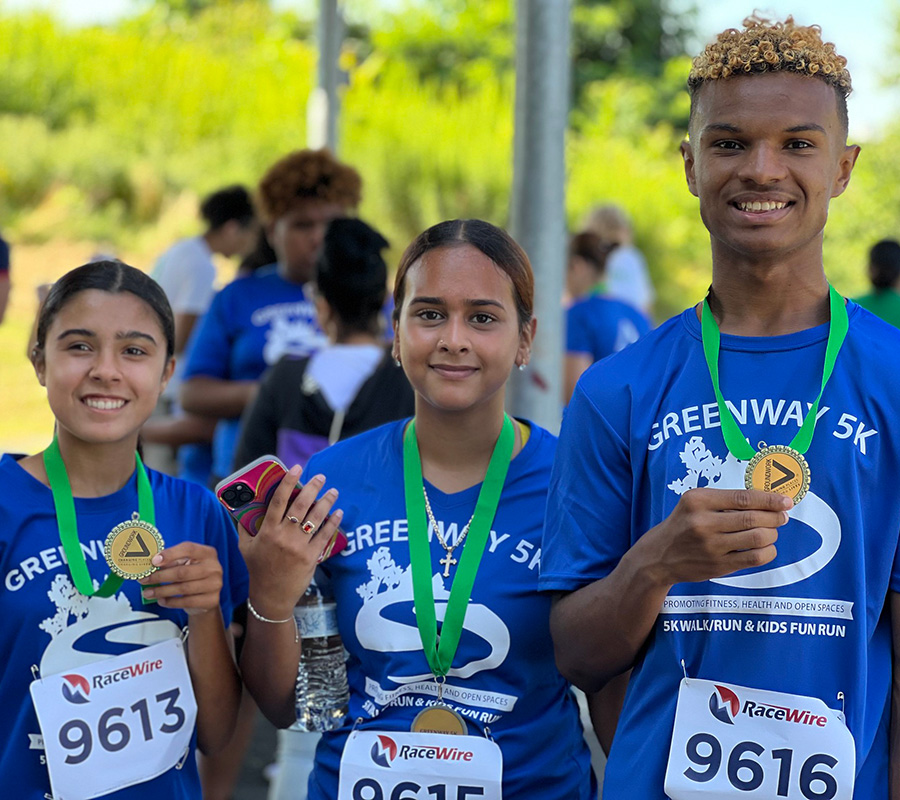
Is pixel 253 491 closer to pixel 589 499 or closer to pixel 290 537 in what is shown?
pixel 290 537

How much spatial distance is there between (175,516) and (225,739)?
0.54m

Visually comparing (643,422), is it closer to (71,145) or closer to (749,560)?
(749,560)

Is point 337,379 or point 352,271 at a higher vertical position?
point 352,271

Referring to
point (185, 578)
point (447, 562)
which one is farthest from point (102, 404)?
point (447, 562)

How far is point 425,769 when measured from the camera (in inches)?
90.4

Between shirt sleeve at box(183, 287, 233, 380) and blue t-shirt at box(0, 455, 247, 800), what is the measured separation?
1.99 m

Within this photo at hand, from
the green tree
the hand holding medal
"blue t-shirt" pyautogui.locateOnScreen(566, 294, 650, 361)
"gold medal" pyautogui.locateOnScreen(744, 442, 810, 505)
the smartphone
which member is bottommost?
the hand holding medal

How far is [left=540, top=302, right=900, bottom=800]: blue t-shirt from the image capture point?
1.84 meters

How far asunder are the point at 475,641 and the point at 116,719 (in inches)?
31.9

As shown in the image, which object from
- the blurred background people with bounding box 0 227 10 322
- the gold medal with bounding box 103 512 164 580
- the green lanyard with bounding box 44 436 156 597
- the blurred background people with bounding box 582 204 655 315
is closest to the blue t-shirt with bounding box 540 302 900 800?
the gold medal with bounding box 103 512 164 580

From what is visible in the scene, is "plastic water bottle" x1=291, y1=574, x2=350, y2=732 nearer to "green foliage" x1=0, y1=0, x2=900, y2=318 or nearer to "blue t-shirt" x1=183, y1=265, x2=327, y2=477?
"blue t-shirt" x1=183, y1=265, x2=327, y2=477

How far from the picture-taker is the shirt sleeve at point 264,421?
369cm

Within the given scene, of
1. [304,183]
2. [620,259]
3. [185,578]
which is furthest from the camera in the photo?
[620,259]

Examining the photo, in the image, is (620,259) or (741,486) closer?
(741,486)
